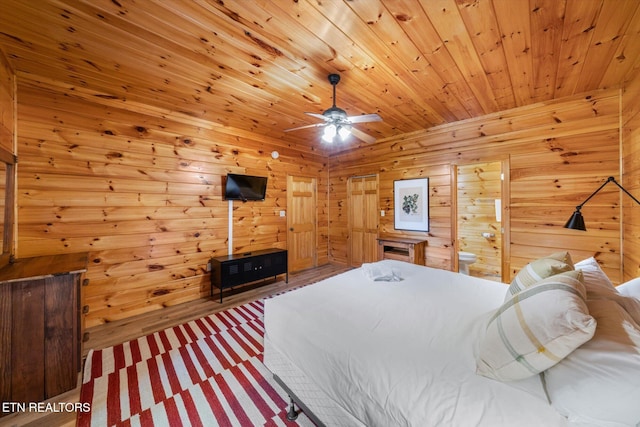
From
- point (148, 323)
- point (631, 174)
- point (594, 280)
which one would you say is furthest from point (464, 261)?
point (148, 323)

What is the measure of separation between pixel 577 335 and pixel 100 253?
3.96 m

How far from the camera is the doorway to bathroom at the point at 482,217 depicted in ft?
14.9

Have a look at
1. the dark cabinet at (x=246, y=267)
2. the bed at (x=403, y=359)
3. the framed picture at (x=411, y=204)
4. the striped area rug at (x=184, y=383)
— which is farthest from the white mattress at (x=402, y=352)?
the framed picture at (x=411, y=204)

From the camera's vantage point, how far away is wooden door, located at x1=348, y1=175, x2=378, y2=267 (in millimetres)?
4781

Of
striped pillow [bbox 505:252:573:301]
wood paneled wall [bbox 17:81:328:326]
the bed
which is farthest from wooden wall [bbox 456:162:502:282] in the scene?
wood paneled wall [bbox 17:81:328:326]

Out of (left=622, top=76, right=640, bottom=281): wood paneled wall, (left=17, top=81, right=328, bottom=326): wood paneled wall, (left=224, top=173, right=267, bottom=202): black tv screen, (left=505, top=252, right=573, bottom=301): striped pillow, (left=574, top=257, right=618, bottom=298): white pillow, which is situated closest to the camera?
(left=574, top=257, right=618, bottom=298): white pillow

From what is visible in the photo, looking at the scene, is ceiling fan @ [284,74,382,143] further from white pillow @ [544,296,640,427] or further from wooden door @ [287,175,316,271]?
wooden door @ [287,175,316,271]

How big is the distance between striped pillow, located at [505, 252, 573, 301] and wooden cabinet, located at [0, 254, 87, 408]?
3146mm

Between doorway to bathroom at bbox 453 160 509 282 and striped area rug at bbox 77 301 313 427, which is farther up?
doorway to bathroom at bbox 453 160 509 282

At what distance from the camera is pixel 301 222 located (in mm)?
4930

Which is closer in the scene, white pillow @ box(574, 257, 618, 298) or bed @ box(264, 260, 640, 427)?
bed @ box(264, 260, 640, 427)

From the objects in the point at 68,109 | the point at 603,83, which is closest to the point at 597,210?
the point at 603,83

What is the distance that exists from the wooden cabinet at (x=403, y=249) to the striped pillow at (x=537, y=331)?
2850 mm

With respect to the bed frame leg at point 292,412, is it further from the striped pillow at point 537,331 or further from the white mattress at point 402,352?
the striped pillow at point 537,331
